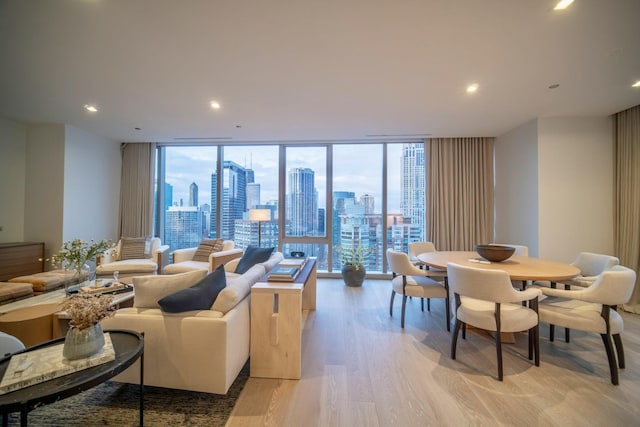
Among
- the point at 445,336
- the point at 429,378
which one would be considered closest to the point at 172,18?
the point at 429,378

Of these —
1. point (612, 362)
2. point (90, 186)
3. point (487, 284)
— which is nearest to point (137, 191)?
point (90, 186)

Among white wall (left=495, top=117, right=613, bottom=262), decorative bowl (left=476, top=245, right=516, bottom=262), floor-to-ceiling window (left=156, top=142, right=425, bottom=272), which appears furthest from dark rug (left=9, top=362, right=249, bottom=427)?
white wall (left=495, top=117, right=613, bottom=262)

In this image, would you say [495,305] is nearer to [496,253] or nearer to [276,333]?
[496,253]

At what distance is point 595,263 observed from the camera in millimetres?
2594

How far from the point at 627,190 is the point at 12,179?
913cm

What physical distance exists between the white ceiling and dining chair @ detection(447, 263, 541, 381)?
6.21 feet

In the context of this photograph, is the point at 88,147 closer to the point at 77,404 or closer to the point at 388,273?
the point at 77,404

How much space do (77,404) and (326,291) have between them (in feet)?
9.83

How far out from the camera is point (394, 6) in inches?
66.6

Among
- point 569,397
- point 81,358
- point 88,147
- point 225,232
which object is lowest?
point 569,397

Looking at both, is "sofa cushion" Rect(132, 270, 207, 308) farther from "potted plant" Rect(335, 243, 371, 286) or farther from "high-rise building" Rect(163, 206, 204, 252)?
"high-rise building" Rect(163, 206, 204, 252)

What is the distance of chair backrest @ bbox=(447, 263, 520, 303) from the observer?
1.85m

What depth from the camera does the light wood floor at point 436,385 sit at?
156 cm

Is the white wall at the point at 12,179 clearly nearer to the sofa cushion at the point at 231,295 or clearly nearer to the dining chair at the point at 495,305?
the sofa cushion at the point at 231,295
